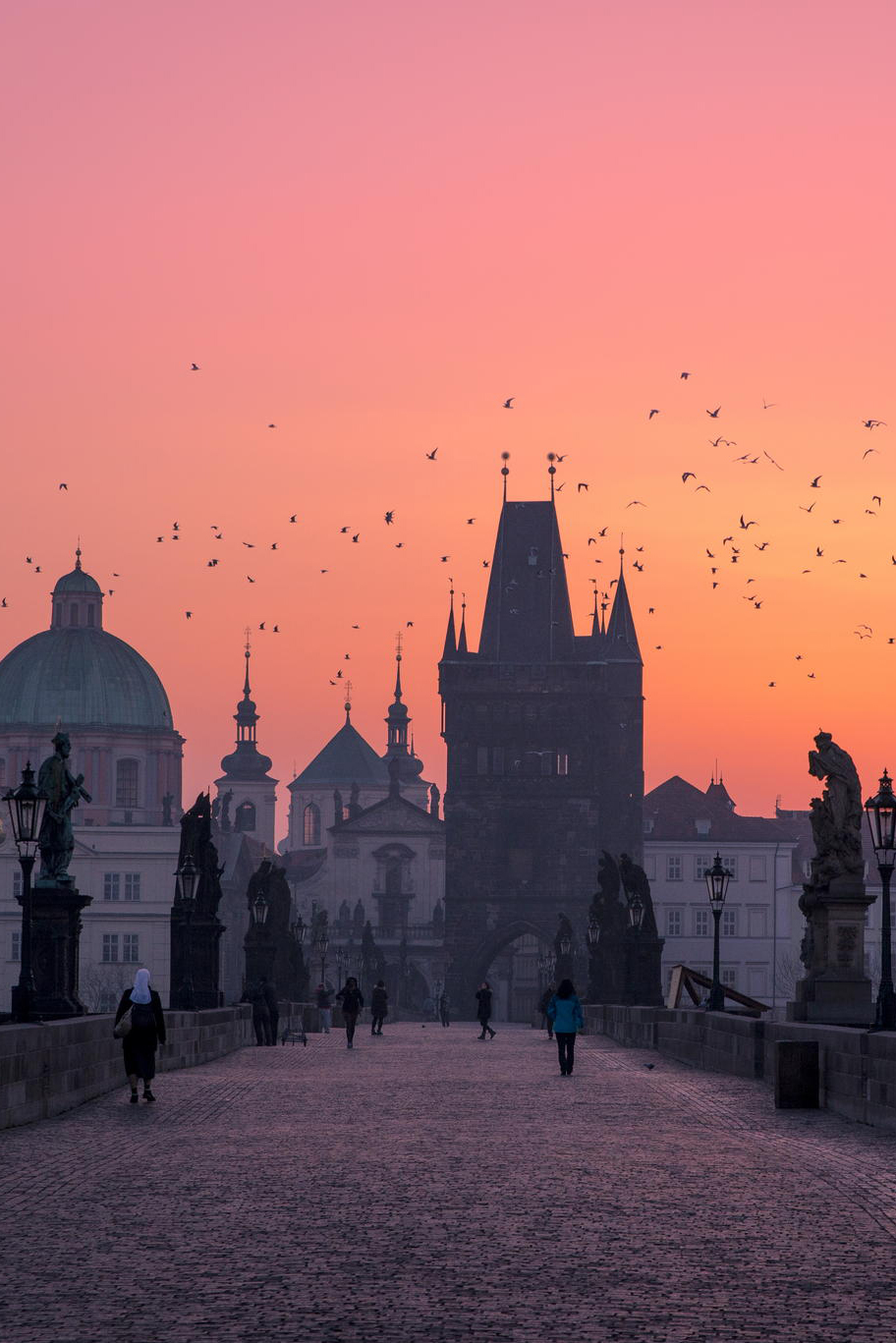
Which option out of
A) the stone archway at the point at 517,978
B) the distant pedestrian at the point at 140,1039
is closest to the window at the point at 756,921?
the stone archway at the point at 517,978

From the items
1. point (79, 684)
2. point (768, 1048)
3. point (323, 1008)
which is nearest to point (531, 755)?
point (79, 684)

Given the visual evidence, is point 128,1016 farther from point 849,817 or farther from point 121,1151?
point 849,817

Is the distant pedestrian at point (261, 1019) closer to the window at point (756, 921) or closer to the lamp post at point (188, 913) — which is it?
the lamp post at point (188, 913)

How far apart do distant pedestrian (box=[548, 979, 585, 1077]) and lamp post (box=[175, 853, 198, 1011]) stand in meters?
10.8

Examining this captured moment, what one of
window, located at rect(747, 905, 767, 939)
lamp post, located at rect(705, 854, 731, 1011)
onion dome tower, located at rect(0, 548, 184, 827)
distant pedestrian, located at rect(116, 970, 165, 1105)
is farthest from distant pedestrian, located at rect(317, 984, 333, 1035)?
onion dome tower, located at rect(0, 548, 184, 827)

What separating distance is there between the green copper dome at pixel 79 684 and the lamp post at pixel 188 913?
128596mm

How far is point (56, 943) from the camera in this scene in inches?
1220

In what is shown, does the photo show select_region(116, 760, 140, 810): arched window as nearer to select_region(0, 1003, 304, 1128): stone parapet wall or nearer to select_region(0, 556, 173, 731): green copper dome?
select_region(0, 556, 173, 731): green copper dome

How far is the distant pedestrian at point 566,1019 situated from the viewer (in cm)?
3250

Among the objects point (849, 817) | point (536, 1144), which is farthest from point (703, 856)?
point (536, 1144)

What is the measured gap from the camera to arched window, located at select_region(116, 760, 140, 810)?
571 feet

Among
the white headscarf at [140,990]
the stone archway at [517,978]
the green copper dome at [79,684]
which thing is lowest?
the stone archway at [517,978]

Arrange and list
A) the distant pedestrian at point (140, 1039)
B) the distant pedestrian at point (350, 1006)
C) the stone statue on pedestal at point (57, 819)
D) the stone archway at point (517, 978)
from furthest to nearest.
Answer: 1. the stone archway at point (517, 978)
2. the distant pedestrian at point (350, 1006)
3. the stone statue on pedestal at point (57, 819)
4. the distant pedestrian at point (140, 1039)

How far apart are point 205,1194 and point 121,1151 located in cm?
355
